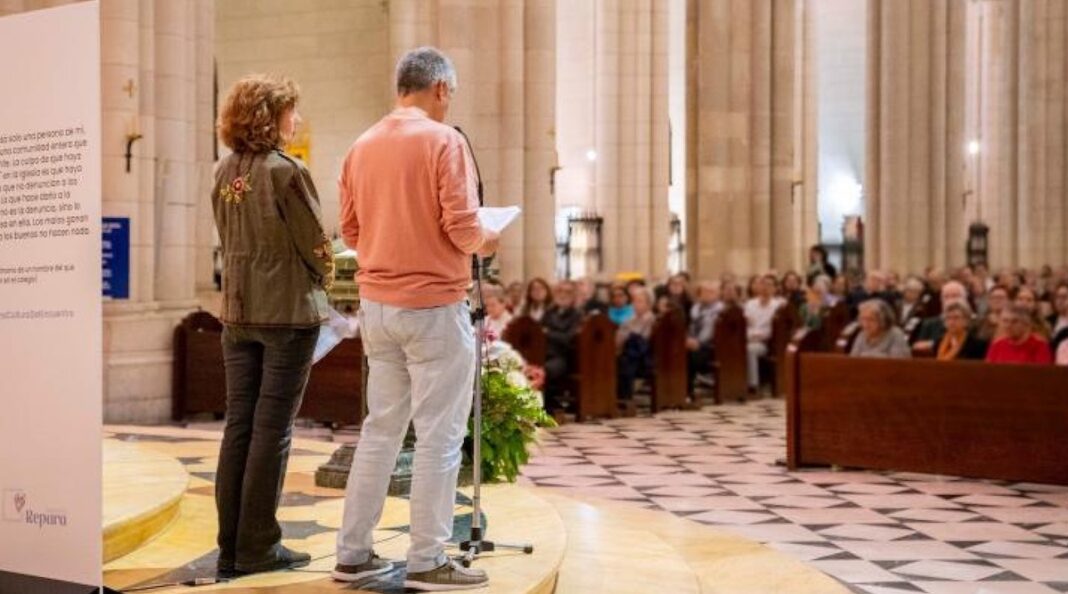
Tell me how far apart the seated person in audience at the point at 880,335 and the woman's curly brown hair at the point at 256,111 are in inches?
306

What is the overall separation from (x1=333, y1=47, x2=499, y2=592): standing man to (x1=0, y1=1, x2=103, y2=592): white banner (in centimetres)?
101

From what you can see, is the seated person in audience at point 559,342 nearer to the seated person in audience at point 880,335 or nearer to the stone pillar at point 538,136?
the stone pillar at point 538,136

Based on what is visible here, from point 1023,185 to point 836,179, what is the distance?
6454 mm

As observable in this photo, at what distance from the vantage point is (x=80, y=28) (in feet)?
16.9

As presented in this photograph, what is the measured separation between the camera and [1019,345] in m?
12.3

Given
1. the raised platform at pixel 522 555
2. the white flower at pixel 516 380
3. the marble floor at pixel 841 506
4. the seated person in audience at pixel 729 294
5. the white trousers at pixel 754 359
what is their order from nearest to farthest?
the raised platform at pixel 522 555 < the marble floor at pixel 841 506 < the white flower at pixel 516 380 < the white trousers at pixel 754 359 < the seated person in audience at pixel 729 294

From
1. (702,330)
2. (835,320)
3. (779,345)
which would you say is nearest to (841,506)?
(702,330)

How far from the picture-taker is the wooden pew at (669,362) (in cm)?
1678

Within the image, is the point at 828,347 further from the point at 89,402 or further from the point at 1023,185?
the point at 1023,185

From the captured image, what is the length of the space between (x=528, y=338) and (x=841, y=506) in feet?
18.1

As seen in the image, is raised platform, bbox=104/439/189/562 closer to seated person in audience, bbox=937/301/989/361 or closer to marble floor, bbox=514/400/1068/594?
marble floor, bbox=514/400/1068/594

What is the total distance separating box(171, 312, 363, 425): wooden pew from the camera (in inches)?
561

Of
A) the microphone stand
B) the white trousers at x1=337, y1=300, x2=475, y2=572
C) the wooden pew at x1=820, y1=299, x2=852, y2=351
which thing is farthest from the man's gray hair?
the wooden pew at x1=820, y1=299, x2=852, y2=351

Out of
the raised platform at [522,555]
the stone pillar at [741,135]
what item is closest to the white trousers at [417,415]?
the raised platform at [522,555]
